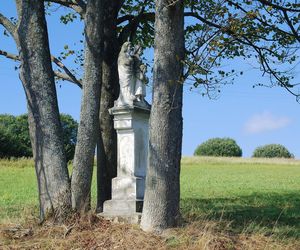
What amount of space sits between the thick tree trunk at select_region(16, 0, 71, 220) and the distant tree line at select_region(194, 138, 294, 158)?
70.1 m

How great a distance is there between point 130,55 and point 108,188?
333 cm

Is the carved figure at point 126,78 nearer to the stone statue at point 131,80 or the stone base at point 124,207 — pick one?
the stone statue at point 131,80

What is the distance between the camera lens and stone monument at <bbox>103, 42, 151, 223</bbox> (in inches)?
421

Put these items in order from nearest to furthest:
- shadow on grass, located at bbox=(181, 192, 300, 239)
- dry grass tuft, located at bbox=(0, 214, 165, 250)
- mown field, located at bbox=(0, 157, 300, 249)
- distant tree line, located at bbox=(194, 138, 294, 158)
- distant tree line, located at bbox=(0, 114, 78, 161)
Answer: dry grass tuft, located at bbox=(0, 214, 165, 250) < mown field, located at bbox=(0, 157, 300, 249) < shadow on grass, located at bbox=(181, 192, 300, 239) < distant tree line, located at bbox=(0, 114, 78, 161) < distant tree line, located at bbox=(194, 138, 294, 158)

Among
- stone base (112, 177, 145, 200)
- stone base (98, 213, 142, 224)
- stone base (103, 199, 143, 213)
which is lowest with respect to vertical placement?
stone base (98, 213, 142, 224)

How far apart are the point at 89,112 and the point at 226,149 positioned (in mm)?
72587

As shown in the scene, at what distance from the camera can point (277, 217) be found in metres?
13.6

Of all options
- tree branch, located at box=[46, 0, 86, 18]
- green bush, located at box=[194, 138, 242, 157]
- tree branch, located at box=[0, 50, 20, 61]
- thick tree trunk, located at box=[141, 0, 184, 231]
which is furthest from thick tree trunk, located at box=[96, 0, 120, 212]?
green bush, located at box=[194, 138, 242, 157]

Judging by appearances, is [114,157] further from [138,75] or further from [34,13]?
[34,13]

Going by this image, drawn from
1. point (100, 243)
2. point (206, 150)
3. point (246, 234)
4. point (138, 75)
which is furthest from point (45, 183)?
point (206, 150)

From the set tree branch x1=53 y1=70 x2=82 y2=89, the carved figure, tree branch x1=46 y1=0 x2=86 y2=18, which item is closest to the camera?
the carved figure

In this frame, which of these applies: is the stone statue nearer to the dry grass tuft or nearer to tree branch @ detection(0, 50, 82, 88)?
the dry grass tuft

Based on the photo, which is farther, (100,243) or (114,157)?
(114,157)

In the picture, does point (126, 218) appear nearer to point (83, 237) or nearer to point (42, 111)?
point (83, 237)
